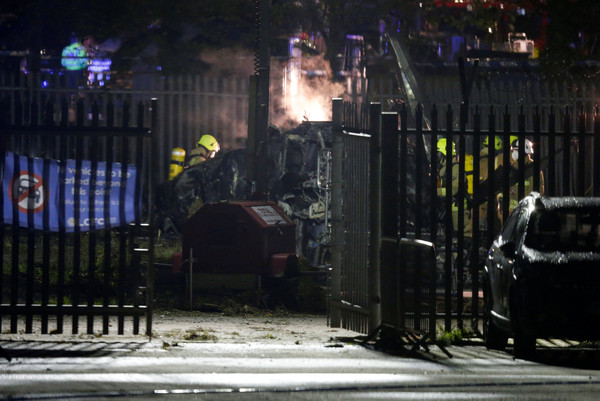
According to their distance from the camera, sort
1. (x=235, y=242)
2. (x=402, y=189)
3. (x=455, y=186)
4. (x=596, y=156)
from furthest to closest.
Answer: (x=455, y=186) < (x=235, y=242) < (x=596, y=156) < (x=402, y=189)

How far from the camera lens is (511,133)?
13125 millimetres

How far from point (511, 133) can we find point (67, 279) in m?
8.25

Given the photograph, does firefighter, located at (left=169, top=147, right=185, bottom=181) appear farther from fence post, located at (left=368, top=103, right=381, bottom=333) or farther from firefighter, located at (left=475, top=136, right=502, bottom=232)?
fence post, located at (left=368, top=103, right=381, bottom=333)

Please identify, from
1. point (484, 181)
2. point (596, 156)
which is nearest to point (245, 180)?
point (484, 181)

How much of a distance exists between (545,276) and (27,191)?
5394 millimetres

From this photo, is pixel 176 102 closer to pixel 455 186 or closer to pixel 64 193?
pixel 455 186

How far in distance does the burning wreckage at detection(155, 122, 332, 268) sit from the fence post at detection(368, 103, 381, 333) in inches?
400

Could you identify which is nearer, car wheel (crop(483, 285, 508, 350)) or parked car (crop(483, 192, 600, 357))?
parked car (crop(483, 192, 600, 357))

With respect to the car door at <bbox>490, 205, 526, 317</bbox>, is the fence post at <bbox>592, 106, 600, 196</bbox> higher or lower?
higher

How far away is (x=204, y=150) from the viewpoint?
90.7ft

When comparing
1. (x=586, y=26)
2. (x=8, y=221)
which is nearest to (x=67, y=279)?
(x=8, y=221)

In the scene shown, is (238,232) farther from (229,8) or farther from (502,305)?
(229,8)

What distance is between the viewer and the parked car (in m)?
10.7

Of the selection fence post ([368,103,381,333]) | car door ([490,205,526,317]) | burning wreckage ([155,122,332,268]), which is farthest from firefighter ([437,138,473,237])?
car door ([490,205,526,317])
